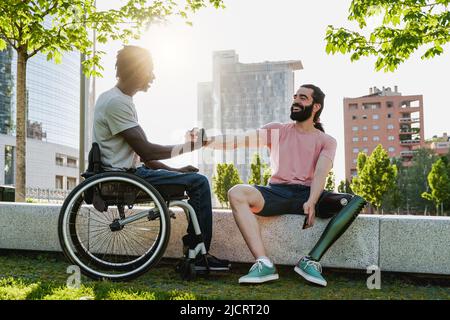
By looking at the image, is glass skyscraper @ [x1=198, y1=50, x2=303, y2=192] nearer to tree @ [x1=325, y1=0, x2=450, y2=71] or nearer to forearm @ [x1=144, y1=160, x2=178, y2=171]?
tree @ [x1=325, y1=0, x2=450, y2=71]

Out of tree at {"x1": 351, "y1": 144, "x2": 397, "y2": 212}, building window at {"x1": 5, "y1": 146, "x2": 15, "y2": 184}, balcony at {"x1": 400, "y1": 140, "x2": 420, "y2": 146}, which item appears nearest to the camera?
tree at {"x1": 351, "y1": 144, "x2": 397, "y2": 212}

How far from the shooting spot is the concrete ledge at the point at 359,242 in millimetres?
3709

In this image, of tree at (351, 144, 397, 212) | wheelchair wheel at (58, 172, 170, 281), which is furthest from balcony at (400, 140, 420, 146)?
wheelchair wheel at (58, 172, 170, 281)

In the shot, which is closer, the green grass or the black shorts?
the green grass

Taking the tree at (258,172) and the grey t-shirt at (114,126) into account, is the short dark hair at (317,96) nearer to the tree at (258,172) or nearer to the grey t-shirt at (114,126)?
the grey t-shirt at (114,126)

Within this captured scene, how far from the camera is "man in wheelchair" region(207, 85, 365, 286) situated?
3.46m

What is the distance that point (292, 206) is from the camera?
12.6 ft

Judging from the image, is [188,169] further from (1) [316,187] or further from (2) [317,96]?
(2) [317,96]

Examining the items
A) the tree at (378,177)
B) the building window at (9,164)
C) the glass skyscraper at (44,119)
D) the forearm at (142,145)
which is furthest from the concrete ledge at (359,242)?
the building window at (9,164)

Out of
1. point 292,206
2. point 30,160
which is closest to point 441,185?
point 292,206

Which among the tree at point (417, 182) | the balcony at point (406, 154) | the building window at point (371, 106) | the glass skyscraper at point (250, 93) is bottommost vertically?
the tree at point (417, 182)

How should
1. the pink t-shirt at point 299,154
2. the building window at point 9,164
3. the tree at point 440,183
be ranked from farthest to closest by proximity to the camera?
the building window at point 9,164, the tree at point 440,183, the pink t-shirt at point 299,154

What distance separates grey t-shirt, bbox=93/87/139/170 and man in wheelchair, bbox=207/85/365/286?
824 mm
